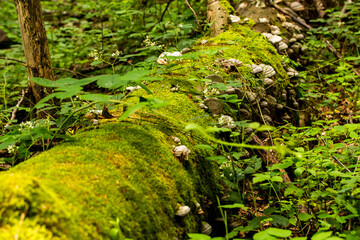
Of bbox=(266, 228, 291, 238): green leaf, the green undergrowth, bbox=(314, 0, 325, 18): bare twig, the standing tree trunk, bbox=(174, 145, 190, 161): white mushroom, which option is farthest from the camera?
bbox=(314, 0, 325, 18): bare twig

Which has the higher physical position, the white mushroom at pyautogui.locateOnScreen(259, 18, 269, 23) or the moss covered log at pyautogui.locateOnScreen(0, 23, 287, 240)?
the white mushroom at pyautogui.locateOnScreen(259, 18, 269, 23)

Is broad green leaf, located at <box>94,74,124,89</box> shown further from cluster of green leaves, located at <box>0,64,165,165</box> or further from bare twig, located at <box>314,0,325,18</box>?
bare twig, located at <box>314,0,325,18</box>

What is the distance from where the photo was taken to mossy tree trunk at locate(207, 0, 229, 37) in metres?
4.46

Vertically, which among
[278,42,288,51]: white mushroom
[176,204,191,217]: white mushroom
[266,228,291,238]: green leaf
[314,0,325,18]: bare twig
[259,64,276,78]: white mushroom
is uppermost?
[314,0,325,18]: bare twig

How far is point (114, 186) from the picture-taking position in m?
1.43

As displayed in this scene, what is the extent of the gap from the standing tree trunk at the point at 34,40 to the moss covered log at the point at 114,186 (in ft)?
5.99

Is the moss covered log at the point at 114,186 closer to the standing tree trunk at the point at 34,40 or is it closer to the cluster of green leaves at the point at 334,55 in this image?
the standing tree trunk at the point at 34,40

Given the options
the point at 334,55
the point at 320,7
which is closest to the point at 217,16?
the point at 334,55

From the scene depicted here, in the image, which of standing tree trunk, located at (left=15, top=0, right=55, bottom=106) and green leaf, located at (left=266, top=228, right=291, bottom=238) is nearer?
green leaf, located at (left=266, top=228, right=291, bottom=238)

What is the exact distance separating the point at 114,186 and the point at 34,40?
2.64 metres

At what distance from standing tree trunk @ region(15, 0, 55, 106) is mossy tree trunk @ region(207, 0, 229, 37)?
95.6 inches

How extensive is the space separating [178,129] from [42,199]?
1310 mm

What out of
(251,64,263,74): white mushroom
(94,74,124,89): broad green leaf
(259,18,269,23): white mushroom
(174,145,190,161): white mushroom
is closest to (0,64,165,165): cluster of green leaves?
(94,74,124,89): broad green leaf

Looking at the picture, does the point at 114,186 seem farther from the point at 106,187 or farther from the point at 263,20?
the point at 263,20
